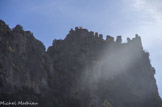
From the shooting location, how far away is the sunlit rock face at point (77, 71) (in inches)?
2574

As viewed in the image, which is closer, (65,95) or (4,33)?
(4,33)

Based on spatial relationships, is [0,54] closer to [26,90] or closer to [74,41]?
[26,90]

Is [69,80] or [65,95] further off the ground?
[69,80]

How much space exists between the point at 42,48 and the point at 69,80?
13067 mm

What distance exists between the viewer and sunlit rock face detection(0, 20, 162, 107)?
65.4 meters

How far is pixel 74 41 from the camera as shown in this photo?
292ft

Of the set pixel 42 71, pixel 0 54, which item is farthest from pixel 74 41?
pixel 0 54

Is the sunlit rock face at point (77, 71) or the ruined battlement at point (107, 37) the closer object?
the sunlit rock face at point (77, 71)

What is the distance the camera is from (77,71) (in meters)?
82.2

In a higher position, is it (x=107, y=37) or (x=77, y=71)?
(x=107, y=37)

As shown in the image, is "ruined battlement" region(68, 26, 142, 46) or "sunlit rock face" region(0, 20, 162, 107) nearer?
"sunlit rock face" region(0, 20, 162, 107)

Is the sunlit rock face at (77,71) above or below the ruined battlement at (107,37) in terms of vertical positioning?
below

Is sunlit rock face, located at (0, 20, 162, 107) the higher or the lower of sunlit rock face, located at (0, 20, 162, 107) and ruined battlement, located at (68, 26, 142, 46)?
the lower

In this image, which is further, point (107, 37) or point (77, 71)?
point (107, 37)
